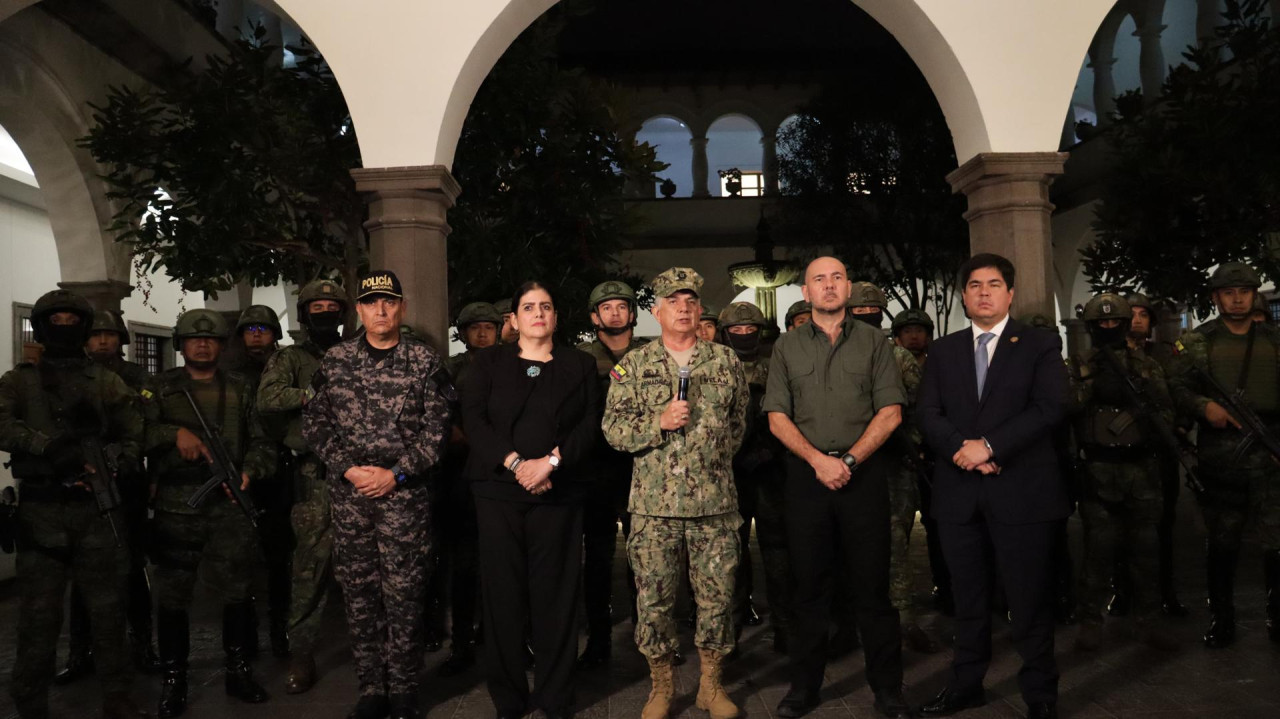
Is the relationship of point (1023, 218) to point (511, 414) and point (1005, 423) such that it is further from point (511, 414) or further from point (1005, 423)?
point (511, 414)

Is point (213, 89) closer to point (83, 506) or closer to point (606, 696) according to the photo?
point (83, 506)

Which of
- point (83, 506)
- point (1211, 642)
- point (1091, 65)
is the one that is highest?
point (1091, 65)

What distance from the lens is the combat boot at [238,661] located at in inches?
195

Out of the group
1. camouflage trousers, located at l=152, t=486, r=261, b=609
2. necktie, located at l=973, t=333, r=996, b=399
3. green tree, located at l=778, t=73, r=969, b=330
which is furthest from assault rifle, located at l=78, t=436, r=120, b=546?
green tree, located at l=778, t=73, r=969, b=330

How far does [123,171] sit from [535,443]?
634 centimetres

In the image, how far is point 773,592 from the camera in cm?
556

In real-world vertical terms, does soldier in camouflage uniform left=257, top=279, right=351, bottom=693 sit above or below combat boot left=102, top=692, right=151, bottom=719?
Answer: above

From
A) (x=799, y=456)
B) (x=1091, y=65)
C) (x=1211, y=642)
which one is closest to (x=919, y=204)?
(x=1091, y=65)

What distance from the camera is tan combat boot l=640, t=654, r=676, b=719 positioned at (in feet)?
14.4

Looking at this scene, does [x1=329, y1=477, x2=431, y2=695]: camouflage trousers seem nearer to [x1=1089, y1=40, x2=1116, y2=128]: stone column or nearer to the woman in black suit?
the woman in black suit

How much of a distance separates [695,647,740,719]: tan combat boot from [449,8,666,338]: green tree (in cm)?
563

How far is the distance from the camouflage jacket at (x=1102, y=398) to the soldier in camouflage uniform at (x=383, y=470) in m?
3.79

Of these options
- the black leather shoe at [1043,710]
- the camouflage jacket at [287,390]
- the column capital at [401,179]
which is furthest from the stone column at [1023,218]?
the camouflage jacket at [287,390]

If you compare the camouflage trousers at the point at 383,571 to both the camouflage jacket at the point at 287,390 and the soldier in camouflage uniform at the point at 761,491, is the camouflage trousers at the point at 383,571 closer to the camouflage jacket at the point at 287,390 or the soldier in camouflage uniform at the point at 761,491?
the camouflage jacket at the point at 287,390
